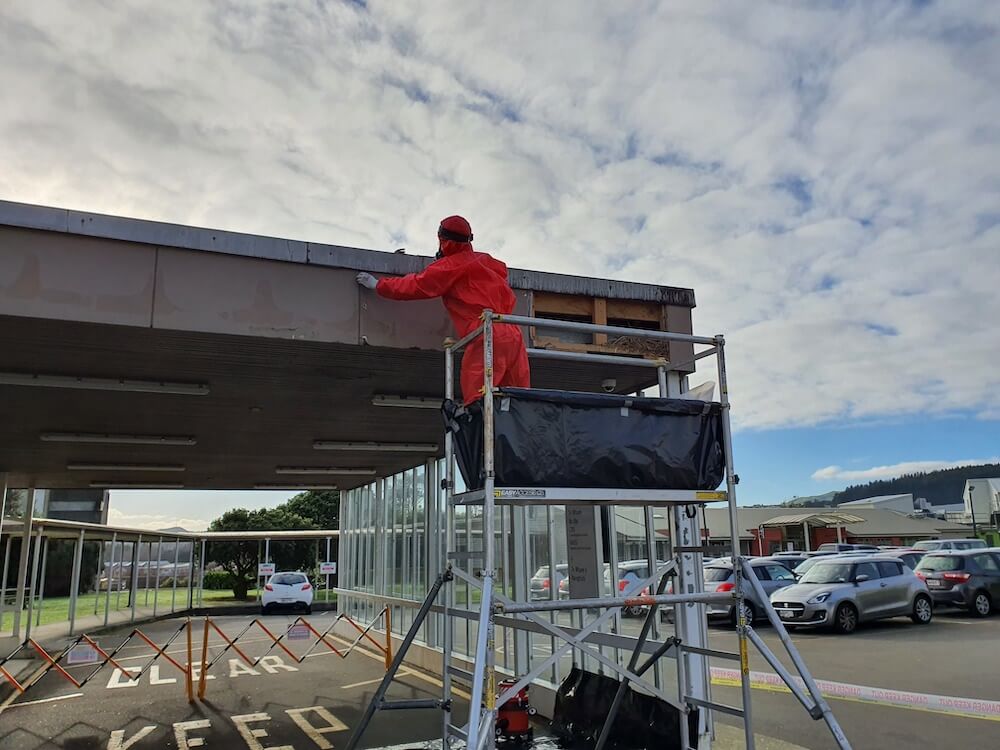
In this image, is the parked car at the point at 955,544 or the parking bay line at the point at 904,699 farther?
the parked car at the point at 955,544

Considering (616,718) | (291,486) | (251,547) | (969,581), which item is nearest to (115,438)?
(616,718)

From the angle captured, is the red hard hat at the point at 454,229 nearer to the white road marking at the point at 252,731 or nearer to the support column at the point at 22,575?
the white road marking at the point at 252,731

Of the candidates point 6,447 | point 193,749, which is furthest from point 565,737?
point 6,447

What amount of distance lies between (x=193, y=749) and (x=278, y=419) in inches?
141

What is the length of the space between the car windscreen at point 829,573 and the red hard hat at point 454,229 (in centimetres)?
1355

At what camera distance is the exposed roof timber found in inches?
192

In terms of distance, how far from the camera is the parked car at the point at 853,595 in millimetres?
14633

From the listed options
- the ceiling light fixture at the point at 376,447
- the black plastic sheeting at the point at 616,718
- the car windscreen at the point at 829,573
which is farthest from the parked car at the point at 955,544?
the black plastic sheeting at the point at 616,718

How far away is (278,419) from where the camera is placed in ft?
29.2

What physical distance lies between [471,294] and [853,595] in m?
13.3

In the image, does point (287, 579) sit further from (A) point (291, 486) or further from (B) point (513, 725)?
(B) point (513, 725)

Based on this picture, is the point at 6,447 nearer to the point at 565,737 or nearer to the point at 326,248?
the point at 326,248

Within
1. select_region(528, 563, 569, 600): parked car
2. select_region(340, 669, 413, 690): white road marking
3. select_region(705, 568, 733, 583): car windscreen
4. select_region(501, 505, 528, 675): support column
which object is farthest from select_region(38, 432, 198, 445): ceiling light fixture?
select_region(705, 568, 733, 583): car windscreen

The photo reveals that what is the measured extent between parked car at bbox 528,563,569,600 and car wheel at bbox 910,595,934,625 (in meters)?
11.0
